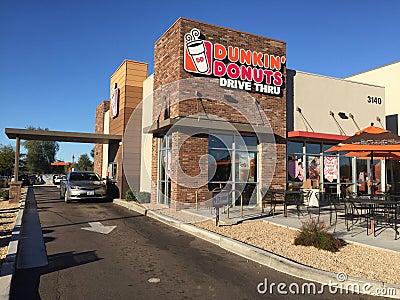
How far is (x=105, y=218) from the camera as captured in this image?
11.9 meters

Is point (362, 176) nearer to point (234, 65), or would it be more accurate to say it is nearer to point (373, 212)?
point (234, 65)

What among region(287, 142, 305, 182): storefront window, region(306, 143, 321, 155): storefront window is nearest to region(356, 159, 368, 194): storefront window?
region(306, 143, 321, 155): storefront window

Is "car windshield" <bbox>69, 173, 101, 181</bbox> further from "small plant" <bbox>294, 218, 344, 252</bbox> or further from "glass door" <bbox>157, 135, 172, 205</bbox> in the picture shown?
"small plant" <bbox>294, 218, 344, 252</bbox>

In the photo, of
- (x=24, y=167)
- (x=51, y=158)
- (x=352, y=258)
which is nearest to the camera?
(x=352, y=258)

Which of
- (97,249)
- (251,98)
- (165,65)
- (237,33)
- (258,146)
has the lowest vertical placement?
(97,249)

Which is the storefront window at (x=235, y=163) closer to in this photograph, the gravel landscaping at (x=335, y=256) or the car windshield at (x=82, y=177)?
the gravel landscaping at (x=335, y=256)

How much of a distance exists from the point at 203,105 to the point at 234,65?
231 centimetres

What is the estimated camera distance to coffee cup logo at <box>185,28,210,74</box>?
13.6m

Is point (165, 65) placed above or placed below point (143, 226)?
above

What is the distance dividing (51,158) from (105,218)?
62.6 m

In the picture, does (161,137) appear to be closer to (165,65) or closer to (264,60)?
(165,65)

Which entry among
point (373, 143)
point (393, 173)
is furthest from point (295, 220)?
point (393, 173)

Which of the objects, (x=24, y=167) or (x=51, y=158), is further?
(x=51, y=158)

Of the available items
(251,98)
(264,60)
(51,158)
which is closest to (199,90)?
(251,98)
